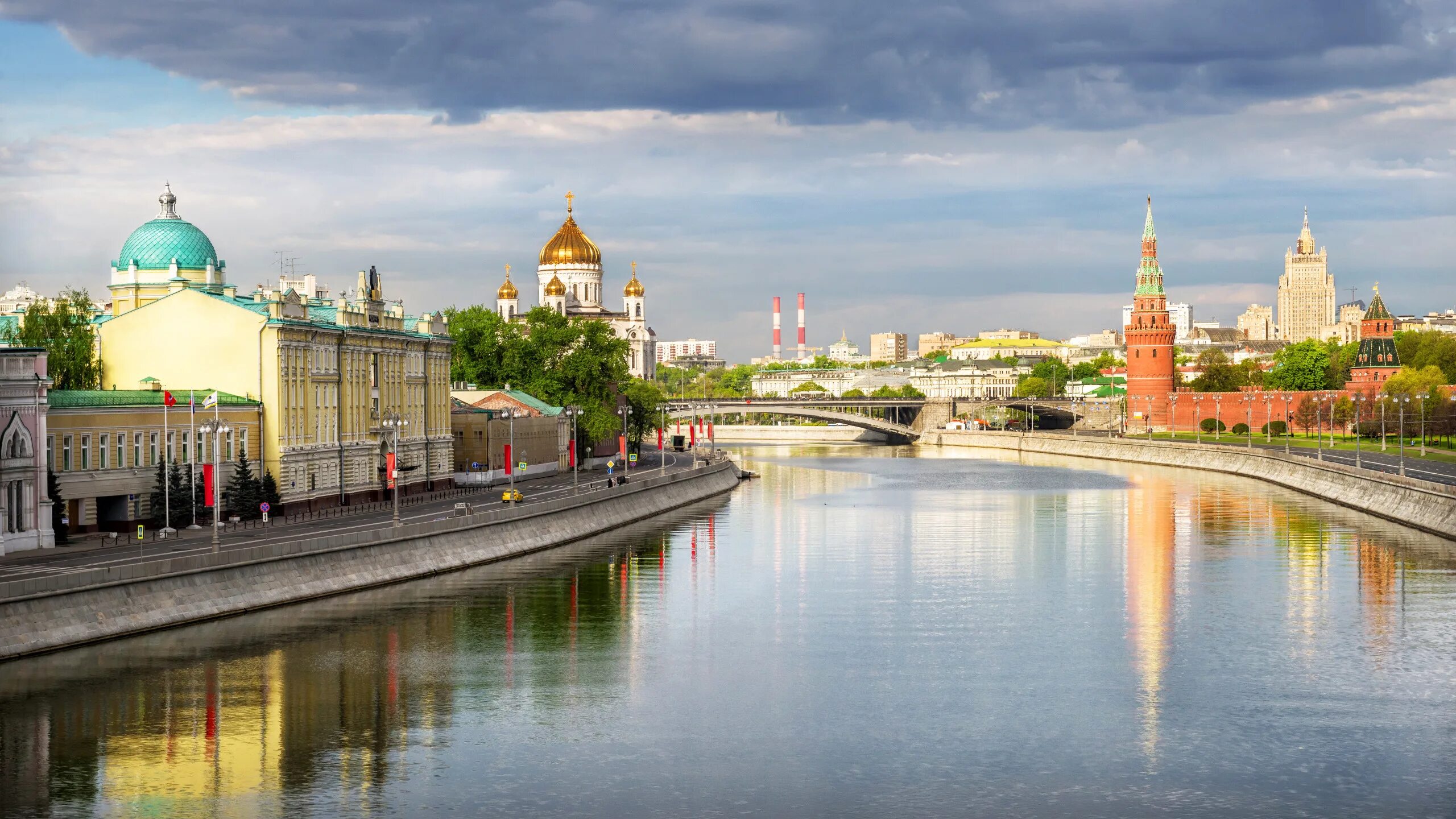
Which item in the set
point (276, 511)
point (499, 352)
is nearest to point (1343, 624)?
point (276, 511)

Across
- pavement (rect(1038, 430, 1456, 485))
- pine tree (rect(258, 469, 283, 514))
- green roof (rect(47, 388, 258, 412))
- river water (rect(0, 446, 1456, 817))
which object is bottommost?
river water (rect(0, 446, 1456, 817))

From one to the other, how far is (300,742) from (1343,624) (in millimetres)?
29123

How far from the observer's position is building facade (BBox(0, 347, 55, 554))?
4794 centimetres

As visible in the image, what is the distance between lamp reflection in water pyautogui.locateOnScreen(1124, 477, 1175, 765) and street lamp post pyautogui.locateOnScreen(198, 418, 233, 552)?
24.8 metres

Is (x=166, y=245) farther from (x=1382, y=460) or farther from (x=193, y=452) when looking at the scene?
(x=1382, y=460)

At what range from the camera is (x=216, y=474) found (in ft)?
147

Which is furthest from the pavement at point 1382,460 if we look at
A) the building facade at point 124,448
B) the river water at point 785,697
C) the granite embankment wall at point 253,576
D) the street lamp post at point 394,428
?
the building facade at point 124,448

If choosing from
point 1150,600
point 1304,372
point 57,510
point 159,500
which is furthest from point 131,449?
point 1304,372

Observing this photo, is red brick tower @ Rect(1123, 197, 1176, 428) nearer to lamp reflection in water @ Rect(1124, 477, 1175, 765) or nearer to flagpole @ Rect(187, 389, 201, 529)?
lamp reflection in water @ Rect(1124, 477, 1175, 765)

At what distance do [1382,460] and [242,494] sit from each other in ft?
246

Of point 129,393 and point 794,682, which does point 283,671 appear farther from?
point 129,393

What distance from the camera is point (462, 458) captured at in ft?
305

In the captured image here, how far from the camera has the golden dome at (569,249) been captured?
637 feet

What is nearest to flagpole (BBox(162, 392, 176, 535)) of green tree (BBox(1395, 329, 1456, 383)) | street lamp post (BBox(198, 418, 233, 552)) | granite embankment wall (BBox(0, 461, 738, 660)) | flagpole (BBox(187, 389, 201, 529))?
flagpole (BBox(187, 389, 201, 529))
